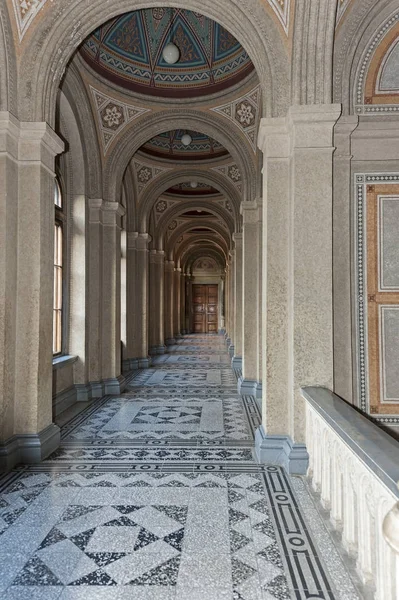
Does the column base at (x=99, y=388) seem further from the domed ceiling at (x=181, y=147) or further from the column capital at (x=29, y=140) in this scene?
the domed ceiling at (x=181, y=147)

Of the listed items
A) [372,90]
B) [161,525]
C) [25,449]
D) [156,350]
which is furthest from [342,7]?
[156,350]

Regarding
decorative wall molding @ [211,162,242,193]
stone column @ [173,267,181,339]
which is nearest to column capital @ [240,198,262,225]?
decorative wall molding @ [211,162,242,193]

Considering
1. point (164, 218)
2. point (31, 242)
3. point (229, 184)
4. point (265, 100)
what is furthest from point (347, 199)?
point (164, 218)

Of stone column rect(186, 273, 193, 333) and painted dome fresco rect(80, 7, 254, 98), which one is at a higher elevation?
painted dome fresco rect(80, 7, 254, 98)

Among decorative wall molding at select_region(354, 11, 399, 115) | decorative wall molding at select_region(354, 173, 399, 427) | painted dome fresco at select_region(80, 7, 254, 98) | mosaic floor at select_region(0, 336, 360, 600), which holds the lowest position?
mosaic floor at select_region(0, 336, 360, 600)

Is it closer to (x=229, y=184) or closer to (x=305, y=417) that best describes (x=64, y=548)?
(x=305, y=417)

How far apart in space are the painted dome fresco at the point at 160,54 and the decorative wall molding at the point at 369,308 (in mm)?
4257

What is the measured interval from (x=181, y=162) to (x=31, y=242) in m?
8.00

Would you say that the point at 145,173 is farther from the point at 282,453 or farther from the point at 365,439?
the point at 365,439

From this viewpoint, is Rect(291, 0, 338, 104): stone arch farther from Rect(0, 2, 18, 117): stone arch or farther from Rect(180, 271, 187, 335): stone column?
Rect(180, 271, 187, 335): stone column

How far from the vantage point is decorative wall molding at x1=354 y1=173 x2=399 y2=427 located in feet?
15.2

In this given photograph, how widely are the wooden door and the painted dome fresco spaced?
2058 cm

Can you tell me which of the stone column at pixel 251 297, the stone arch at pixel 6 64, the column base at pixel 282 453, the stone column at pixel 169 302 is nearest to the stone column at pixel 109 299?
the stone column at pixel 251 297

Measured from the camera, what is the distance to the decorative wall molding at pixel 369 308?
463 cm
